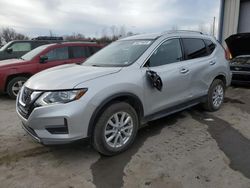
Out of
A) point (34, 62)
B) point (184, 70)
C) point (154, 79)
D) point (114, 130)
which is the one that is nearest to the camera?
point (114, 130)

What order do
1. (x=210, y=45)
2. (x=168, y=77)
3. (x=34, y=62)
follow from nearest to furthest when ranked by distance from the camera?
(x=168, y=77) < (x=210, y=45) < (x=34, y=62)

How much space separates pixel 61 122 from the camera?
3012 millimetres

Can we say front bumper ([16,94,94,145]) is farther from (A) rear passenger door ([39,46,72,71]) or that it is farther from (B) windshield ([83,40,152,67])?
(A) rear passenger door ([39,46,72,71])

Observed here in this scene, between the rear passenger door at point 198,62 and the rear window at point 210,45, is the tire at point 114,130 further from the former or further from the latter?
the rear window at point 210,45

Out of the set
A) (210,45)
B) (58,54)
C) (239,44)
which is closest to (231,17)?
(239,44)

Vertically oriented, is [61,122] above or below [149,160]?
above

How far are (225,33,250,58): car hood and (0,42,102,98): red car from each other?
4581 mm

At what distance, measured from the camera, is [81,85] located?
122 inches

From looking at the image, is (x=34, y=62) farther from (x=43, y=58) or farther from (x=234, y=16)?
(x=234, y=16)

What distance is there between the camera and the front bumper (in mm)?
2998

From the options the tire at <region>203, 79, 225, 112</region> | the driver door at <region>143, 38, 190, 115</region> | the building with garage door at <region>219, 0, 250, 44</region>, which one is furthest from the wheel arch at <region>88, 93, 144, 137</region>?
the building with garage door at <region>219, 0, 250, 44</region>

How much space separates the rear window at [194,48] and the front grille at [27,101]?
2.74m

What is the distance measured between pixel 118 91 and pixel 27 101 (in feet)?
3.93

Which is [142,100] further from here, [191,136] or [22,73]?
[22,73]
